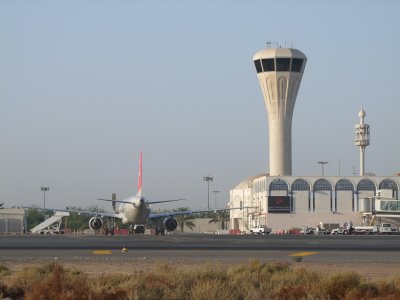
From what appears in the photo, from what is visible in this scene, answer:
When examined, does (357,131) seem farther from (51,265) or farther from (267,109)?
(51,265)

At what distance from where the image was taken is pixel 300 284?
26609mm

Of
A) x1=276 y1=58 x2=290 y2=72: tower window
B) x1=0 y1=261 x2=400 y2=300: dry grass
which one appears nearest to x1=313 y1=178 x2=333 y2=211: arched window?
x1=276 y1=58 x2=290 y2=72: tower window

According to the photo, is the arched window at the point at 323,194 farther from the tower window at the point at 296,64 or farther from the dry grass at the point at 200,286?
the dry grass at the point at 200,286

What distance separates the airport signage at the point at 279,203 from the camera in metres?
161

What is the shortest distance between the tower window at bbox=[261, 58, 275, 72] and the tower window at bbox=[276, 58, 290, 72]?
3.16 feet

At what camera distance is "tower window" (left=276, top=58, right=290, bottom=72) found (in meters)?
175

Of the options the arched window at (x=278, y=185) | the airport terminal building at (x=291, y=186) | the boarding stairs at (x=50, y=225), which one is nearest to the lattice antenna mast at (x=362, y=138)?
the airport terminal building at (x=291, y=186)

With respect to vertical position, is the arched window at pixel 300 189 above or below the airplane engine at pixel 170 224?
above

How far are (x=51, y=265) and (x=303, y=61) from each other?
149980 millimetres

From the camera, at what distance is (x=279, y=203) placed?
161125mm

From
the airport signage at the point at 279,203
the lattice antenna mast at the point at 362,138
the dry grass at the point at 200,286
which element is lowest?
the dry grass at the point at 200,286

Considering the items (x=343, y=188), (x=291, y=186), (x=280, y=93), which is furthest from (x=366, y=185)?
(x=280, y=93)

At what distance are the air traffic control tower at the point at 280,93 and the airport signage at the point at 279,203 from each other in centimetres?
→ 1561

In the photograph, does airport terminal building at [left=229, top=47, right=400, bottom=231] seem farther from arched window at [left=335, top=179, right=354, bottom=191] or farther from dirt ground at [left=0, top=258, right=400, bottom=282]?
dirt ground at [left=0, top=258, right=400, bottom=282]
